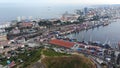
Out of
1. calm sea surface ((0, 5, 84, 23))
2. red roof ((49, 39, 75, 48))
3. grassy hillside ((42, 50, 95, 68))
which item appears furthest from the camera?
calm sea surface ((0, 5, 84, 23))

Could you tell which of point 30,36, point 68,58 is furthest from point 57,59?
point 30,36

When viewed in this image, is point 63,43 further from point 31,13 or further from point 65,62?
point 31,13

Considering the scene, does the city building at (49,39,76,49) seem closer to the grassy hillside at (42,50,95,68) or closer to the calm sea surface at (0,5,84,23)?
the grassy hillside at (42,50,95,68)

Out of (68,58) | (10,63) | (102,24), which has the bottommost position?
(102,24)

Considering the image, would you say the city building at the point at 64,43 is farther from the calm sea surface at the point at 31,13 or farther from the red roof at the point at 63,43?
the calm sea surface at the point at 31,13

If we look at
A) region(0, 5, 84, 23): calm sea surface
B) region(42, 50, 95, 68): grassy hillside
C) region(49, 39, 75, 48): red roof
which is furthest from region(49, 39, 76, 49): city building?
region(0, 5, 84, 23): calm sea surface

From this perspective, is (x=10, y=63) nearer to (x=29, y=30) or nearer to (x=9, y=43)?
(x=9, y=43)

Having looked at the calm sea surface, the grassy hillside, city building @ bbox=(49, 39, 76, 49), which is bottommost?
the calm sea surface

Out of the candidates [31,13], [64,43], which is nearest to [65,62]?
[64,43]

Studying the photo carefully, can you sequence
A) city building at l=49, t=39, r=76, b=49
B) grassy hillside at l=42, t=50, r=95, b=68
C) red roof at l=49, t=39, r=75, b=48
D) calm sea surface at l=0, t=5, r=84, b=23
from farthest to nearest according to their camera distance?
calm sea surface at l=0, t=5, r=84, b=23 < red roof at l=49, t=39, r=75, b=48 < city building at l=49, t=39, r=76, b=49 < grassy hillside at l=42, t=50, r=95, b=68

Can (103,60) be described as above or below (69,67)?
below

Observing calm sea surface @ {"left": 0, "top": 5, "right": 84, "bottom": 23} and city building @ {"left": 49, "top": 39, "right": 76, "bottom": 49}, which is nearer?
city building @ {"left": 49, "top": 39, "right": 76, "bottom": 49}
